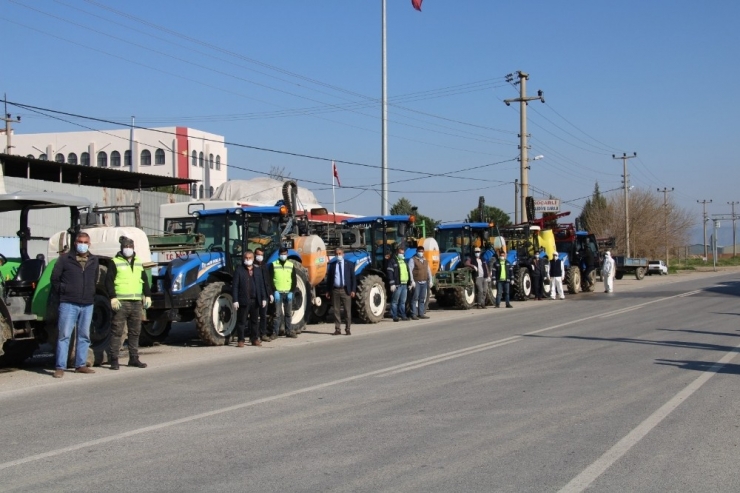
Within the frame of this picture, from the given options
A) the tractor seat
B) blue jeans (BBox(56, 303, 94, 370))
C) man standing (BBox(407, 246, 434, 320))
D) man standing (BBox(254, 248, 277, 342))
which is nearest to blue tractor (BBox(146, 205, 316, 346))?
man standing (BBox(254, 248, 277, 342))

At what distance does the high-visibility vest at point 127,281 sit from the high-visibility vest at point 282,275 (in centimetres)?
422

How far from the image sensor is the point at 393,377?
11.0 metres

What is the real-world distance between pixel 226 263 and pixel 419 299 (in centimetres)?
686

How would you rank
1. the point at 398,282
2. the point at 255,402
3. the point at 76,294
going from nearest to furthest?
the point at 255,402, the point at 76,294, the point at 398,282

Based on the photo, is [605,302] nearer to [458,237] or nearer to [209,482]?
[458,237]

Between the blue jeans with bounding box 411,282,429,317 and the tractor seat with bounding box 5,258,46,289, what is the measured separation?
439 inches

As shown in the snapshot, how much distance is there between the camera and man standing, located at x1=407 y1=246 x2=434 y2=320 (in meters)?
21.7

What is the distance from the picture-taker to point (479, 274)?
82.1 feet

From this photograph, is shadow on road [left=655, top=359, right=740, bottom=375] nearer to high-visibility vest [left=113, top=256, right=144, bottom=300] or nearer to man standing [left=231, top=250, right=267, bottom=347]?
man standing [left=231, top=250, right=267, bottom=347]

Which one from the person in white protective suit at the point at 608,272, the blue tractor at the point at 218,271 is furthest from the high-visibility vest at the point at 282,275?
the person in white protective suit at the point at 608,272

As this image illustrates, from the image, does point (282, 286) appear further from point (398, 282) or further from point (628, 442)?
point (628, 442)

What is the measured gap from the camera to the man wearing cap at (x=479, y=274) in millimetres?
25031

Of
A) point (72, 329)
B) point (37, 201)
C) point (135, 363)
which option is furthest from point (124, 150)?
point (72, 329)

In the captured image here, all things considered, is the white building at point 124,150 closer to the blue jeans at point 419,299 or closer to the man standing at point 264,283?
the blue jeans at point 419,299
